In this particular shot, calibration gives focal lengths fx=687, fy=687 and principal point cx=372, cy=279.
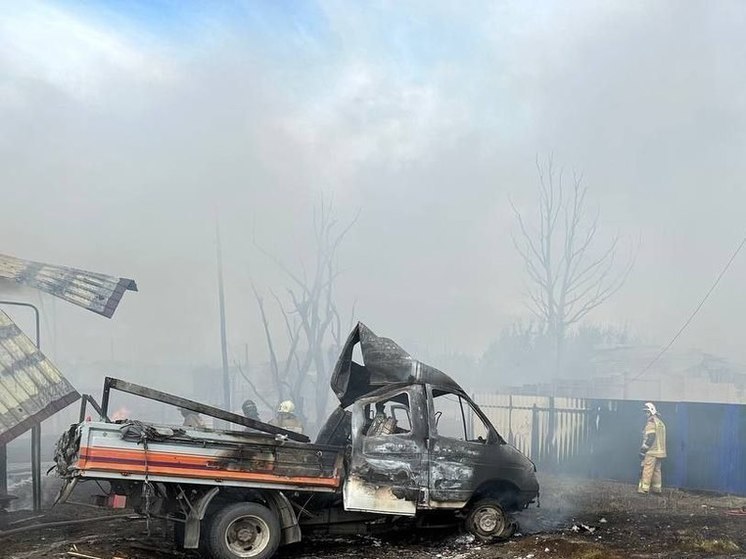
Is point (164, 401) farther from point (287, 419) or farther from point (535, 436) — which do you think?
point (535, 436)

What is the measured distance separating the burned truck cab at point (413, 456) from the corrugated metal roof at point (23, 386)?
3316mm

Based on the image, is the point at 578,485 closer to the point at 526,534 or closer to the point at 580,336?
the point at 526,534

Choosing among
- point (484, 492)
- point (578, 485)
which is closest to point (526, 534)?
point (484, 492)

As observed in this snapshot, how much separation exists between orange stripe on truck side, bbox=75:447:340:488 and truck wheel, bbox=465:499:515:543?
2.11 metres

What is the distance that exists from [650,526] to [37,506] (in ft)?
24.9

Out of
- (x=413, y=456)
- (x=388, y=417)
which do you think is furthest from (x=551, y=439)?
(x=413, y=456)

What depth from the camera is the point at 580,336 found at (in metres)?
37.3

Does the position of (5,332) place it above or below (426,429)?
above

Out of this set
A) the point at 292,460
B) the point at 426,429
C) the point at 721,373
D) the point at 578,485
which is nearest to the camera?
the point at 292,460

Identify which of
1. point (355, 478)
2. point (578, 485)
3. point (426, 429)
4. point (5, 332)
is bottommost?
point (578, 485)

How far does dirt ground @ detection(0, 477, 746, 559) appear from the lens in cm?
685

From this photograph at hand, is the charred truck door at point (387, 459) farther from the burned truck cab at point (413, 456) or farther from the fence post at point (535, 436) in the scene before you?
the fence post at point (535, 436)

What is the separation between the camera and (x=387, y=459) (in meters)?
7.23

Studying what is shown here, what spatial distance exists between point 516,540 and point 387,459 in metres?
1.82
